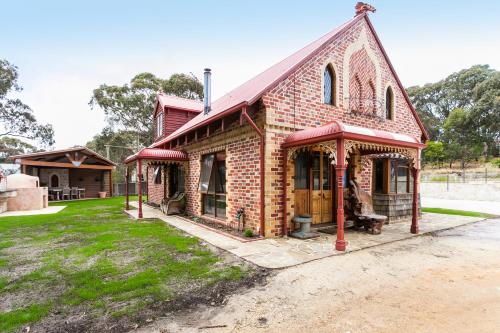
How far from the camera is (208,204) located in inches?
396

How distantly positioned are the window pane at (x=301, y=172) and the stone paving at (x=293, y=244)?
1474mm

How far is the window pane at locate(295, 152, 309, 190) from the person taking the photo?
24.8 ft

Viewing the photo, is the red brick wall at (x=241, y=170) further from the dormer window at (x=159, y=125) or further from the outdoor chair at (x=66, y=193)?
the outdoor chair at (x=66, y=193)

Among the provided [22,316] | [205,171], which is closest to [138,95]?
[205,171]

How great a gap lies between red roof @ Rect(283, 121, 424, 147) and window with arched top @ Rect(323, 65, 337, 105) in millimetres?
2303

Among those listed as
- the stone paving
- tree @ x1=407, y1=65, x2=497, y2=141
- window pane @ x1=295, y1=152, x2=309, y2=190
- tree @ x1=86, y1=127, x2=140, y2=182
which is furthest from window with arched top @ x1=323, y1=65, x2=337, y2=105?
tree @ x1=407, y1=65, x2=497, y2=141

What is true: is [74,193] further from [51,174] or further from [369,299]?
[369,299]

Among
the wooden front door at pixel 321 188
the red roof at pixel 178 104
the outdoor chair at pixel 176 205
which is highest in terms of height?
the red roof at pixel 178 104

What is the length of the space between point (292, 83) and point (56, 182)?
22229 mm

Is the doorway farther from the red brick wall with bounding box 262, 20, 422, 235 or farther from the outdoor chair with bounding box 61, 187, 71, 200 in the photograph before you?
the outdoor chair with bounding box 61, 187, 71, 200

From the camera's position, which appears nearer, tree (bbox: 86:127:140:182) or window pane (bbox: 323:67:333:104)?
window pane (bbox: 323:67:333:104)

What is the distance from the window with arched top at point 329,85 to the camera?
27.0 ft

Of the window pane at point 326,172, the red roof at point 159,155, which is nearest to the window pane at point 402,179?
the window pane at point 326,172

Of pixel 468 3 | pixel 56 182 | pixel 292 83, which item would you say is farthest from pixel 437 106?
pixel 56 182
